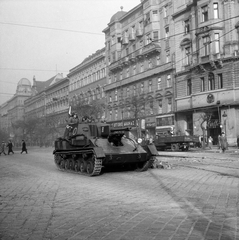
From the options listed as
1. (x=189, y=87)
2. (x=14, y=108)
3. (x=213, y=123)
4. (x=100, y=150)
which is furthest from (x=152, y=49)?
(x=14, y=108)

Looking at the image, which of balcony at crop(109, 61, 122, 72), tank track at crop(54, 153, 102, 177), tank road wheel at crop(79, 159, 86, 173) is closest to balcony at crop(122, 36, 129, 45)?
balcony at crop(109, 61, 122, 72)

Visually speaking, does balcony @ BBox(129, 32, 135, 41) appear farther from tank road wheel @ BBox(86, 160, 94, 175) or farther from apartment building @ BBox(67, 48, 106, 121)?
tank road wheel @ BBox(86, 160, 94, 175)

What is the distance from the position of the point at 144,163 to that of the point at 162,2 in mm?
36530

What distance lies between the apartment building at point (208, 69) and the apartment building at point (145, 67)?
2155 mm

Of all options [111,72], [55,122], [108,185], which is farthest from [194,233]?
[55,122]

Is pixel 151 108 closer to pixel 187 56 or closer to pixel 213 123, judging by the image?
pixel 187 56

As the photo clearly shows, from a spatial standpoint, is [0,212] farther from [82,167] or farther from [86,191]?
[82,167]

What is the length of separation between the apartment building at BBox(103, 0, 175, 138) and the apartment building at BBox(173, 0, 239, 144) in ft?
7.07

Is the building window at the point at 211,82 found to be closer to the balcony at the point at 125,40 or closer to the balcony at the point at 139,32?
the balcony at the point at 139,32

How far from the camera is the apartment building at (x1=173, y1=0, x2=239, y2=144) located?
3375 centimetres

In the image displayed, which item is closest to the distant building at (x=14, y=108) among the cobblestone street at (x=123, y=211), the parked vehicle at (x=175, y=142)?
the parked vehicle at (x=175, y=142)

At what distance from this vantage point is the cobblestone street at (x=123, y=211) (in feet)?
14.4

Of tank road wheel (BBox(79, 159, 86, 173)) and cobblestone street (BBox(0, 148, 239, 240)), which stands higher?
tank road wheel (BBox(79, 159, 86, 173))

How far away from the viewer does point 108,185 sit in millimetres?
8938
